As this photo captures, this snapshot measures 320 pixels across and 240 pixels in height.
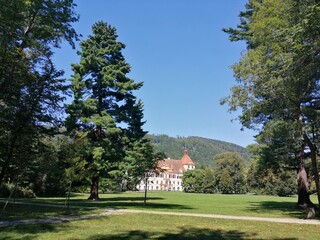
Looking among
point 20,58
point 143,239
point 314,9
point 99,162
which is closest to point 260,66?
point 314,9

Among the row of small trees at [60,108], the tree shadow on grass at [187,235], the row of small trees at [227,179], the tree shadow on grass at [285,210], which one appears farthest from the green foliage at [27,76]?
the row of small trees at [227,179]

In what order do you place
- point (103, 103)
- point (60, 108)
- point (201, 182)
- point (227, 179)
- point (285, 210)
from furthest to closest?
point (201, 182)
point (227, 179)
point (103, 103)
point (285, 210)
point (60, 108)

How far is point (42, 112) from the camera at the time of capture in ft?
54.3

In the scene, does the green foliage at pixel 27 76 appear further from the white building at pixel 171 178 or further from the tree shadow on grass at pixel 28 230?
the white building at pixel 171 178

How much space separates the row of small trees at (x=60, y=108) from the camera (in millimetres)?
13977

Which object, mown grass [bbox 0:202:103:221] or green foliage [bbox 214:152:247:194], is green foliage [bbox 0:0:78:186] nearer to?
mown grass [bbox 0:202:103:221]

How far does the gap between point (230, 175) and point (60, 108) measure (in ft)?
265

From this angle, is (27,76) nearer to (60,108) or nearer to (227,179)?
(60,108)

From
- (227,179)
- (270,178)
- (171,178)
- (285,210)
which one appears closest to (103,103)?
(285,210)

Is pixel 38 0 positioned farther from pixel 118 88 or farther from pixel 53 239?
pixel 118 88

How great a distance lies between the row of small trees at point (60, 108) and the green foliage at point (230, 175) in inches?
2287

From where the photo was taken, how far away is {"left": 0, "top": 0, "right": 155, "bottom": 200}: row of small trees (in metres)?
14.0

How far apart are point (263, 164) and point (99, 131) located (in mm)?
13974

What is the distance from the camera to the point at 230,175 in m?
92.9
